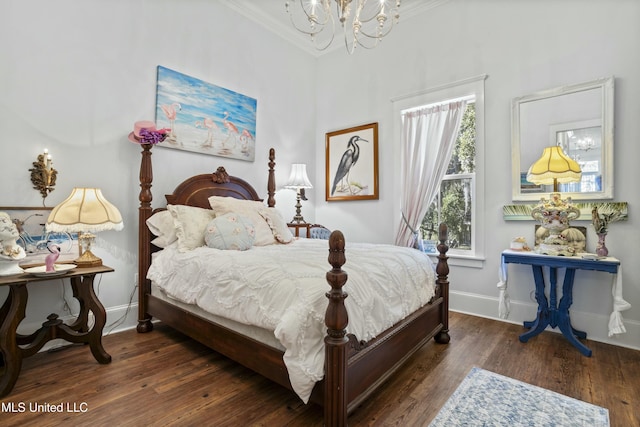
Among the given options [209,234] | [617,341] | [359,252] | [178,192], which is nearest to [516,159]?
[617,341]

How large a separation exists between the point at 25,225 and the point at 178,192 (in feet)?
3.65

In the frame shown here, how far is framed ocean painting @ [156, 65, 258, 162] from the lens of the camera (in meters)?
3.05

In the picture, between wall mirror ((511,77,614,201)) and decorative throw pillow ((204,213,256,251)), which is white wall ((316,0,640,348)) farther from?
decorative throw pillow ((204,213,256,251))

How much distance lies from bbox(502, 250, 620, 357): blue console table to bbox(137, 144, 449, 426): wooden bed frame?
0.68 metres

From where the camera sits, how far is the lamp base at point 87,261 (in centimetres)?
224

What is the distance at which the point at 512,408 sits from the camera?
1.67 m

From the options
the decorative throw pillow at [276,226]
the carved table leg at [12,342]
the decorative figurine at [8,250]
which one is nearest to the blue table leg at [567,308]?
the decorative throw pillow at [276,226]

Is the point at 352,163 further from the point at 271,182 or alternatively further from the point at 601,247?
the point at 601,247

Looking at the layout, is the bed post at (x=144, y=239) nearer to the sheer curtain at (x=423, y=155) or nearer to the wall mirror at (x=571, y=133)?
the sheer curtain at (x=423, y=155)

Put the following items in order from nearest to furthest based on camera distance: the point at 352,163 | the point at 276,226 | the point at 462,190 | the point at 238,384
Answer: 1. the point at 238,384
2. the point at 276,226
3. the point at 462,190
4. the point at 352,163

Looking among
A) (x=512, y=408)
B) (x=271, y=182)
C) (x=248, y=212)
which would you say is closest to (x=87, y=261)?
(x=248, y=212)

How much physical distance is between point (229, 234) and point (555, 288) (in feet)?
9.09

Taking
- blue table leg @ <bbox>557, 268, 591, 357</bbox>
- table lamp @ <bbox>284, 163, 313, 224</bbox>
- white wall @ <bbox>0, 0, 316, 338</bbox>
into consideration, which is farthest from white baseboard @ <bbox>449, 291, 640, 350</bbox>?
white wall @ <bbox>0, 0, 316, 338</bbox>

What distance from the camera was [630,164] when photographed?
2.48 m
